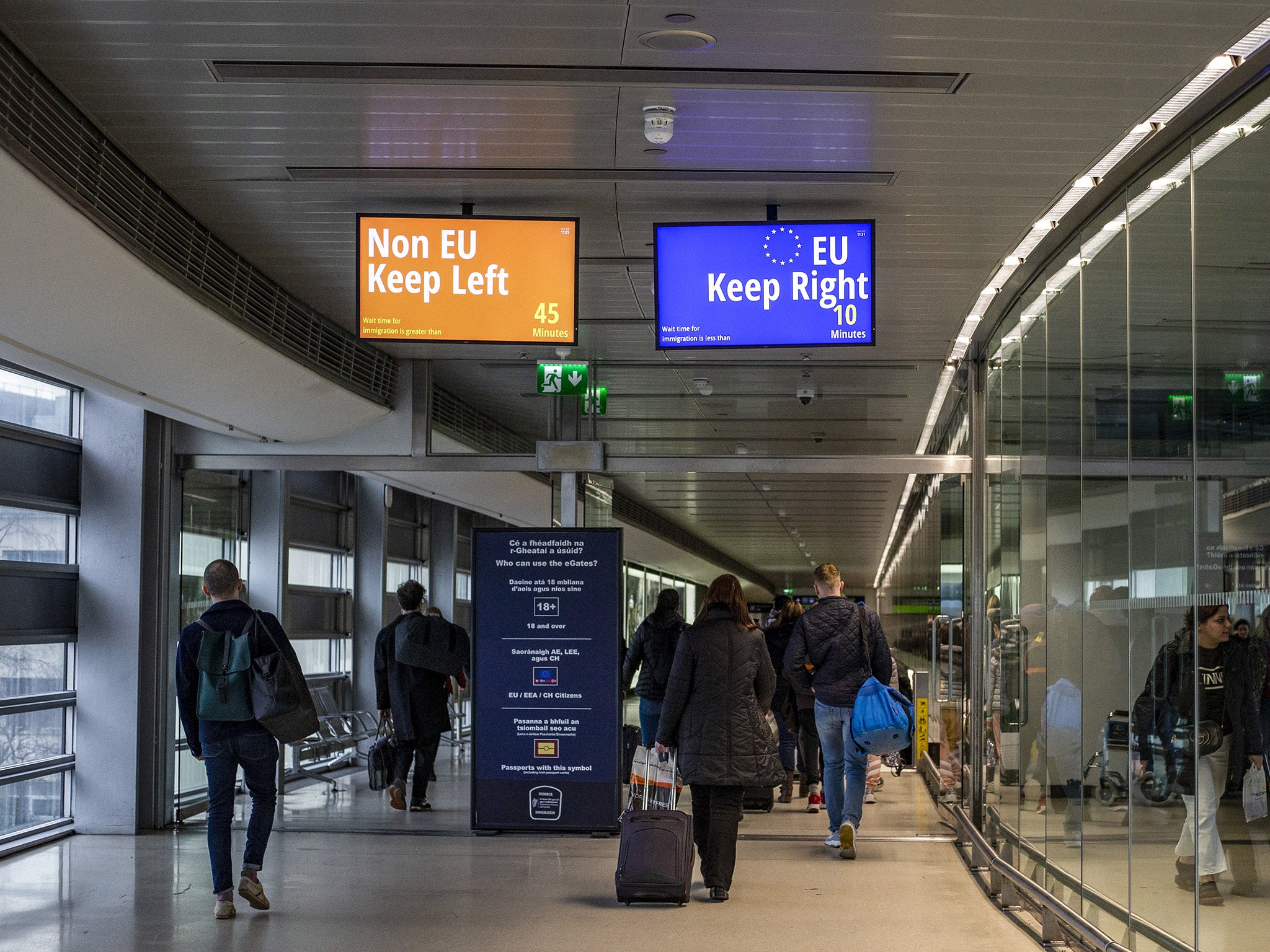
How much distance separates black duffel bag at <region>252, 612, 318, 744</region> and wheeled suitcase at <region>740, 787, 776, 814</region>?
14.0ft

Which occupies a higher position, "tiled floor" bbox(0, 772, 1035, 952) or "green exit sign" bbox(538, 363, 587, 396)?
"green exit sign" bbox(538, 363, 587, 396)

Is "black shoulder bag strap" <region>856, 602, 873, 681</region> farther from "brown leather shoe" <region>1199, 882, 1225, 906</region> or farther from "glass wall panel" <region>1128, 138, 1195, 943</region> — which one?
"brown leather shoe" <region>1199, 882, 1225, 906</region>

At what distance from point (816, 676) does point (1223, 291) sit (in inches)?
165

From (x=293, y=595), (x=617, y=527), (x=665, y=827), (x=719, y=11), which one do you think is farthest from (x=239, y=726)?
(x=293, y=595)

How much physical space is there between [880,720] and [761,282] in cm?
271

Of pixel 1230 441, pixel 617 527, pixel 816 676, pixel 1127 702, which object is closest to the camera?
pixel 1230 441

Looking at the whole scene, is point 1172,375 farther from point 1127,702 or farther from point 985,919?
point 985,919

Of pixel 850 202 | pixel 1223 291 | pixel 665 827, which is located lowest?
pixel 665 827

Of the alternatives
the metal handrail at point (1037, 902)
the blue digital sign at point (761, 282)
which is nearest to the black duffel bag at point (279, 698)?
the blue digital sign at point (761, 282)

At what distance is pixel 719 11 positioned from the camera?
166 inches

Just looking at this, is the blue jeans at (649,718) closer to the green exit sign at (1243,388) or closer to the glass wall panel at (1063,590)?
the glass wall panel at (1063,590)

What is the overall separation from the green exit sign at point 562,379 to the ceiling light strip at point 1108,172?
2411 mm

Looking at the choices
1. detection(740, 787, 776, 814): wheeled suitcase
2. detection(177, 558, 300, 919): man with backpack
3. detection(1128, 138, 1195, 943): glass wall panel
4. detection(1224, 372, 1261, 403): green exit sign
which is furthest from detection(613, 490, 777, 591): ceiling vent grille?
detection(1224, 372, 1261, 403): green exit sign

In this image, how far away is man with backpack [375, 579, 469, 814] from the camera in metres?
9.35
